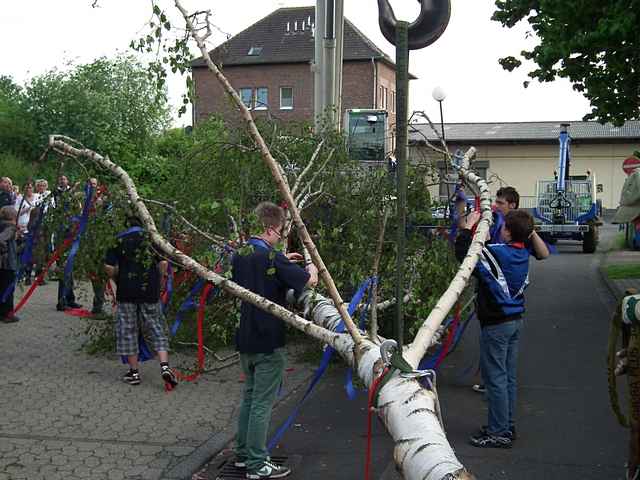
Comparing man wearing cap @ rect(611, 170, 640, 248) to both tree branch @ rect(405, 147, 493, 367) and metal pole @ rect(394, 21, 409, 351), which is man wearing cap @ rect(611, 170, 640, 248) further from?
metal pole @ rect(394, 21, 409, 351)

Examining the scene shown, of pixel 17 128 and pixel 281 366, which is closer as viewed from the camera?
pixel 281 366

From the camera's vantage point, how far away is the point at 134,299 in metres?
8.74

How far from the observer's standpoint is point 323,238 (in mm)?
8711

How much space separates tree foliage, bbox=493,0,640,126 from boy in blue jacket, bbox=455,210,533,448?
287 inches

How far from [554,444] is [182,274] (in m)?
4.39

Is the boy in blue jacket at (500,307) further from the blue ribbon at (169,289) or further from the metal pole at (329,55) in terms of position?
the metal pole at (329,55)

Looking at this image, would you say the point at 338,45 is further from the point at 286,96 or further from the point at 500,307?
the point at 286,96

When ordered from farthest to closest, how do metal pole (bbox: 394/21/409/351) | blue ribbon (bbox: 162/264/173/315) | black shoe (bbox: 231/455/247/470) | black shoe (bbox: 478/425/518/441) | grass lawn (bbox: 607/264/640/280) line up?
grass lawn (bbox: 607/264/640/280), blue ribbon (bbox: 162/264/173/315), black shoe (bbox: 478/425/518/441), black shoe (bbox: 231/455/247/470), metal pole (bbox: 394/21/409/351)

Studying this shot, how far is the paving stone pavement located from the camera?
635cm

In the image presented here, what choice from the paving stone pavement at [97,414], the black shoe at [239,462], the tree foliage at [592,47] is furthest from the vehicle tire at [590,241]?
the black shoe at [239,462]

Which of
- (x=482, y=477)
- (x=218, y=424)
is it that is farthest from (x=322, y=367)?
(x=218, y=424)

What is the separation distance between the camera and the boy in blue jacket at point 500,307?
6750mm

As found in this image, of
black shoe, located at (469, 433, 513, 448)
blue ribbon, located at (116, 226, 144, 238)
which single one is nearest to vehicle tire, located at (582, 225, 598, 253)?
blue ribbon, located at (116, 226, 144, 238)

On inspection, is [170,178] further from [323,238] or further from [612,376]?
[612,376]
